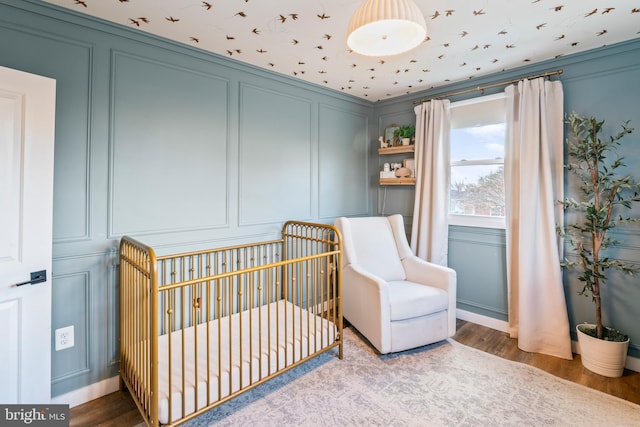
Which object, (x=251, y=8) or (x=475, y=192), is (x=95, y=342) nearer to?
(x=251, y=8)

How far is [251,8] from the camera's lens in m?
1.84

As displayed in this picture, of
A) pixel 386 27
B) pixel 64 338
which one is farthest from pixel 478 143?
pixel 64 338

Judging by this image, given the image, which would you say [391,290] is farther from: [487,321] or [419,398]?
[487,321]

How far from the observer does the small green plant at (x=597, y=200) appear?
221 cm

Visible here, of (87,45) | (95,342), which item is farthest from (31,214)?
(87,45)

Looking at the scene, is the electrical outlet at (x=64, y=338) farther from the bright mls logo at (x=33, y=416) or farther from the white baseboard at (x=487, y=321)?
the white baseboard at (x=487, y=321)

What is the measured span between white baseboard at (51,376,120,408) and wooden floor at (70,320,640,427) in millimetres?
30

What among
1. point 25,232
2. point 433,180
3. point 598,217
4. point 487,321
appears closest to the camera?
point 25,232

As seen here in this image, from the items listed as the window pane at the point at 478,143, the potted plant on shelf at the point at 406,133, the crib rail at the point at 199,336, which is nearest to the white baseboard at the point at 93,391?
the crib rail at the point at 199,336

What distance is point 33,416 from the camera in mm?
1622

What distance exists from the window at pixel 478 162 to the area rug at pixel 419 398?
53.5 inches

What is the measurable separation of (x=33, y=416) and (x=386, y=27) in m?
2.63

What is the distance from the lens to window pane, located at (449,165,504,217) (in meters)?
2.99

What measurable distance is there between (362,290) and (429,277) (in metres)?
0.68
